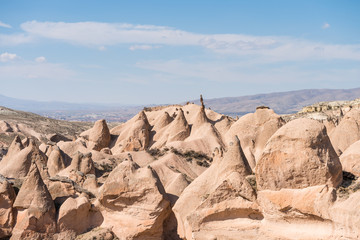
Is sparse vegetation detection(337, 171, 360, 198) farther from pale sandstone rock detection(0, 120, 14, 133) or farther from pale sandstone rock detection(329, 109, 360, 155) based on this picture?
pale sandstone rock detection(0, 120, 14, 133)

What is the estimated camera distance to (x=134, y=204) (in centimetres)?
1631

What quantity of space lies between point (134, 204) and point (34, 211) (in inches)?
154

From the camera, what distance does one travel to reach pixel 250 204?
44.7 ft

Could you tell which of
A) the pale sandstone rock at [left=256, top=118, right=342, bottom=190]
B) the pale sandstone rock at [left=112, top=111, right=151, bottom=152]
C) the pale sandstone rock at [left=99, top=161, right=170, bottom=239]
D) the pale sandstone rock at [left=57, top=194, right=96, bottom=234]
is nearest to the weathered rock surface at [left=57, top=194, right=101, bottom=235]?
the pale sandstone rock at [left=57, top=194, right=96, bottom=234]

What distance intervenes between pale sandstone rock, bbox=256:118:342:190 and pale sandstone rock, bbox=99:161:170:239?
4.76 metres

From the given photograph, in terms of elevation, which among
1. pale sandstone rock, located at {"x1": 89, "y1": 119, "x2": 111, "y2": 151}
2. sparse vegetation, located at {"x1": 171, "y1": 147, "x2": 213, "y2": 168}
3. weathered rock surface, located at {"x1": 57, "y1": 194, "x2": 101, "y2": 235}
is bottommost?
weathered rock surface, located at {"x1": 57, "y1": 194, "x2": 101, "y2": 235}

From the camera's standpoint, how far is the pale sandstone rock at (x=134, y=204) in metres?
16.0

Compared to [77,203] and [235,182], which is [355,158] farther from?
[77,203]

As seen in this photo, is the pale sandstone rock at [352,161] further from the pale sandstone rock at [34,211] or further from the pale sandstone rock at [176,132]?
the pale sandstone rock at [176,132]

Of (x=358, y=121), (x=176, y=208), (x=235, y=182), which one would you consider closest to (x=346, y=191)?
(x=235, y=182)

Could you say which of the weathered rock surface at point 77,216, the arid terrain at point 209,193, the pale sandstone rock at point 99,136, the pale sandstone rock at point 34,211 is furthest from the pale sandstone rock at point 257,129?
the pale sandstone rock at point 34,211

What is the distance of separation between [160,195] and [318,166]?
6376mm

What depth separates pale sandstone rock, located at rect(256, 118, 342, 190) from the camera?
490 inches

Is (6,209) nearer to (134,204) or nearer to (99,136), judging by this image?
(134,204)
